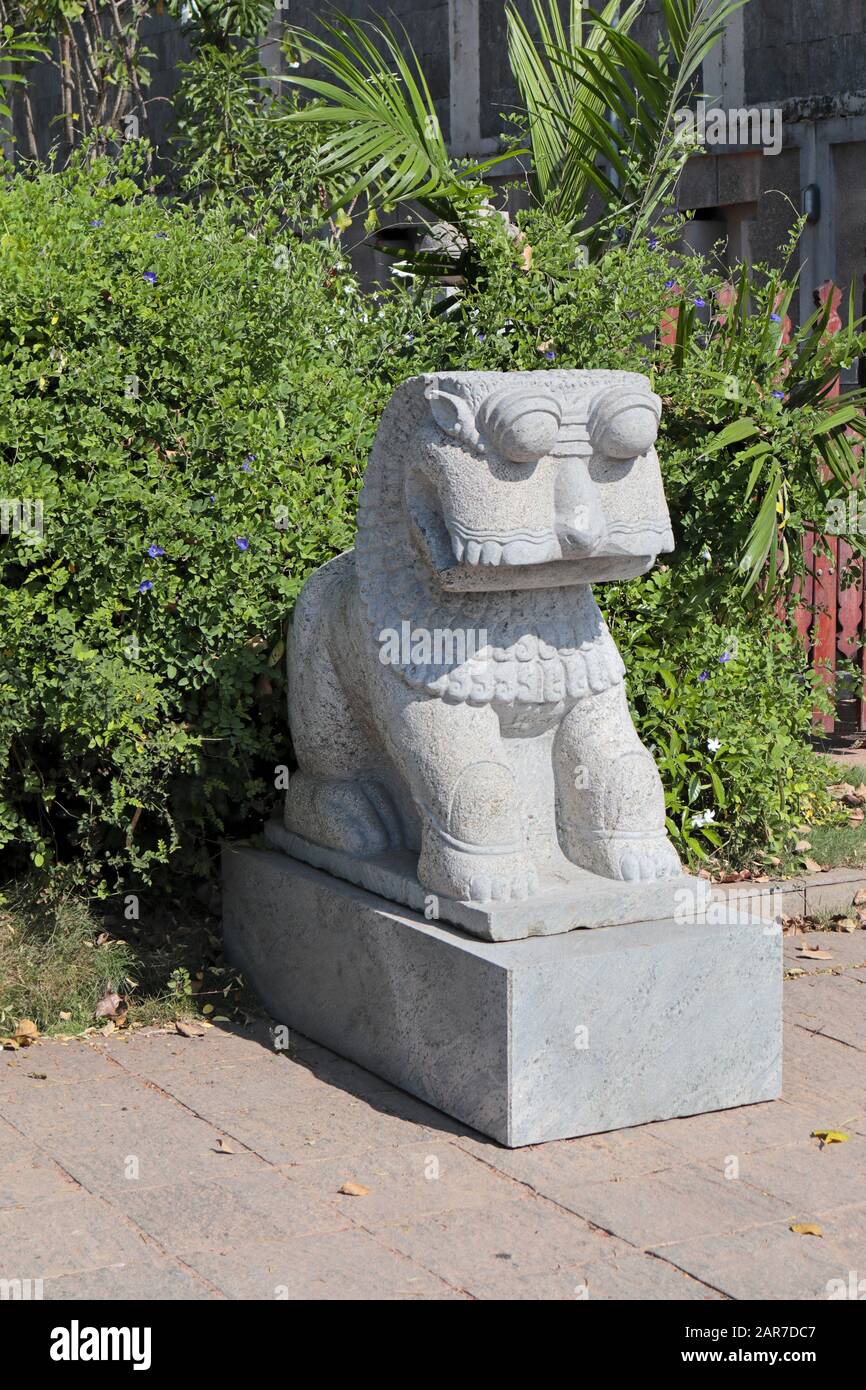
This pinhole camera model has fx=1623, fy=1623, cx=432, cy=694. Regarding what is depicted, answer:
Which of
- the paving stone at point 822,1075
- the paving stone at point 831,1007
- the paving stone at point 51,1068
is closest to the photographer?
the paving stone at point 822,1075

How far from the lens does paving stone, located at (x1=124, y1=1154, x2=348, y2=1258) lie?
3.34 meters

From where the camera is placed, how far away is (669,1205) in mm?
3473

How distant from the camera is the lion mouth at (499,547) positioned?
369cm

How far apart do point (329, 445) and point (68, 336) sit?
2.80 feet

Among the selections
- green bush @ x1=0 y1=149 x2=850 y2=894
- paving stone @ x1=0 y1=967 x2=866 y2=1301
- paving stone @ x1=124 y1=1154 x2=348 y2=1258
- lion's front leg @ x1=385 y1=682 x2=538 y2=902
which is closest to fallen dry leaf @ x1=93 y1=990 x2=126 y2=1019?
paving stone @ x1=0 y1=967 x2=866 y2=1301

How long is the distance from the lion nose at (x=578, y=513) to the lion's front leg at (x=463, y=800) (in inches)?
19.1

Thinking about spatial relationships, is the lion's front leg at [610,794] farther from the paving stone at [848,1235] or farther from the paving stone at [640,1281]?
the paving stone at [640,1281]

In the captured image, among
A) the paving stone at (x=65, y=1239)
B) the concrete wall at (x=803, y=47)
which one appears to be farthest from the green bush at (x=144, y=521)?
the concrete wall at (x=803, y=47)

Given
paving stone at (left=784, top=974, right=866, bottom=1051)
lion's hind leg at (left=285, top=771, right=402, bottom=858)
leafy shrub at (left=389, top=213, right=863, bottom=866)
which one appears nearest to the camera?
lion's hind leg at (left=285, top=771, right=402, bottom=858)

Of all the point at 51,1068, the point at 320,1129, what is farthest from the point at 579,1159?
the point at 51,1068

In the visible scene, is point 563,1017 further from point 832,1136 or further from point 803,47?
point 803,47

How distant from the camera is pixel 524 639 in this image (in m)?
3.98

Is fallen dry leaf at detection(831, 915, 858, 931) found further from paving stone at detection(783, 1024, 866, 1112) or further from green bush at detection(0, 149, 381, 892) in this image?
green bush at detection(0, 149, 381, 892)

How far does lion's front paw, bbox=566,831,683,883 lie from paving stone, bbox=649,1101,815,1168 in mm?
597
